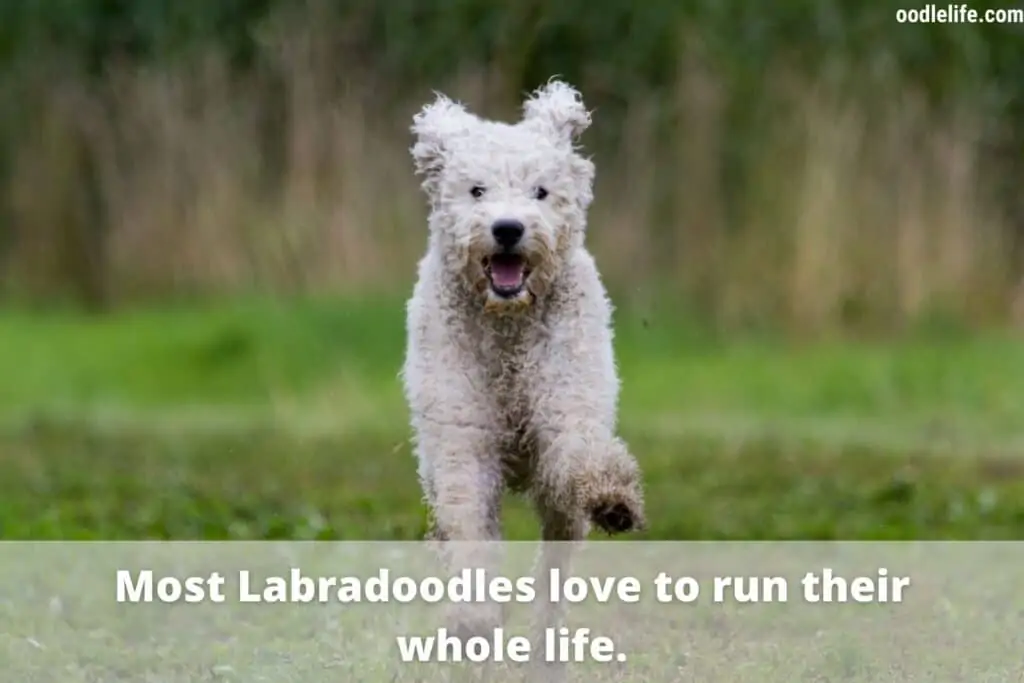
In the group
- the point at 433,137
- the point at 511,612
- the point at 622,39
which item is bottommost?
the point at 511,612

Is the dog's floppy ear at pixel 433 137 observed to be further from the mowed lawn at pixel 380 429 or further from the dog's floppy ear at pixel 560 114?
the mowed lawn at pixel 380 429

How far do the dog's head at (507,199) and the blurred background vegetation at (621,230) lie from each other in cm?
688

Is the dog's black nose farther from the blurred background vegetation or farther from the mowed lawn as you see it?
the blurred background vegetation

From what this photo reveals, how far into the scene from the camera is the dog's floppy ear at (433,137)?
758 centimetres

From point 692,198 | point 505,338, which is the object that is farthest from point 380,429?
point 505,338

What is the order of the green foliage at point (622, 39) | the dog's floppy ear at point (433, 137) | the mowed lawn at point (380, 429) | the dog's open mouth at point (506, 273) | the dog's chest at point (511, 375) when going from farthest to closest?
1. the green foliage at point (622, 39)
2. the mowed lawn at point (380, 429)
3. the dog's floppy ear at point (433, 137)
4. the dog's chest at point (511, 375)
5. the dog's open mouth at point (506, 273)

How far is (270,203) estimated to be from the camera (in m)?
17.7

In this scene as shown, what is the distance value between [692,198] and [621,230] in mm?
799

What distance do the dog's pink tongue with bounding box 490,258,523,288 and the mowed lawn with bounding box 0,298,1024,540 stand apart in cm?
398

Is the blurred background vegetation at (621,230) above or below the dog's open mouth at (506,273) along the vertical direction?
above

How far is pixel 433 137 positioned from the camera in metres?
7.62

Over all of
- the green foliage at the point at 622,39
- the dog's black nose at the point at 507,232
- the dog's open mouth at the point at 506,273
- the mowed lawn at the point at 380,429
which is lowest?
the dog's open mouth at the point at 506,273

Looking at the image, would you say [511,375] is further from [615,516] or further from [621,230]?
[621,230]

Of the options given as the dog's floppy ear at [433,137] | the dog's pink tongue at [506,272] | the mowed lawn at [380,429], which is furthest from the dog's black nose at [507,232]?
the mowed lawn at [380,429]
